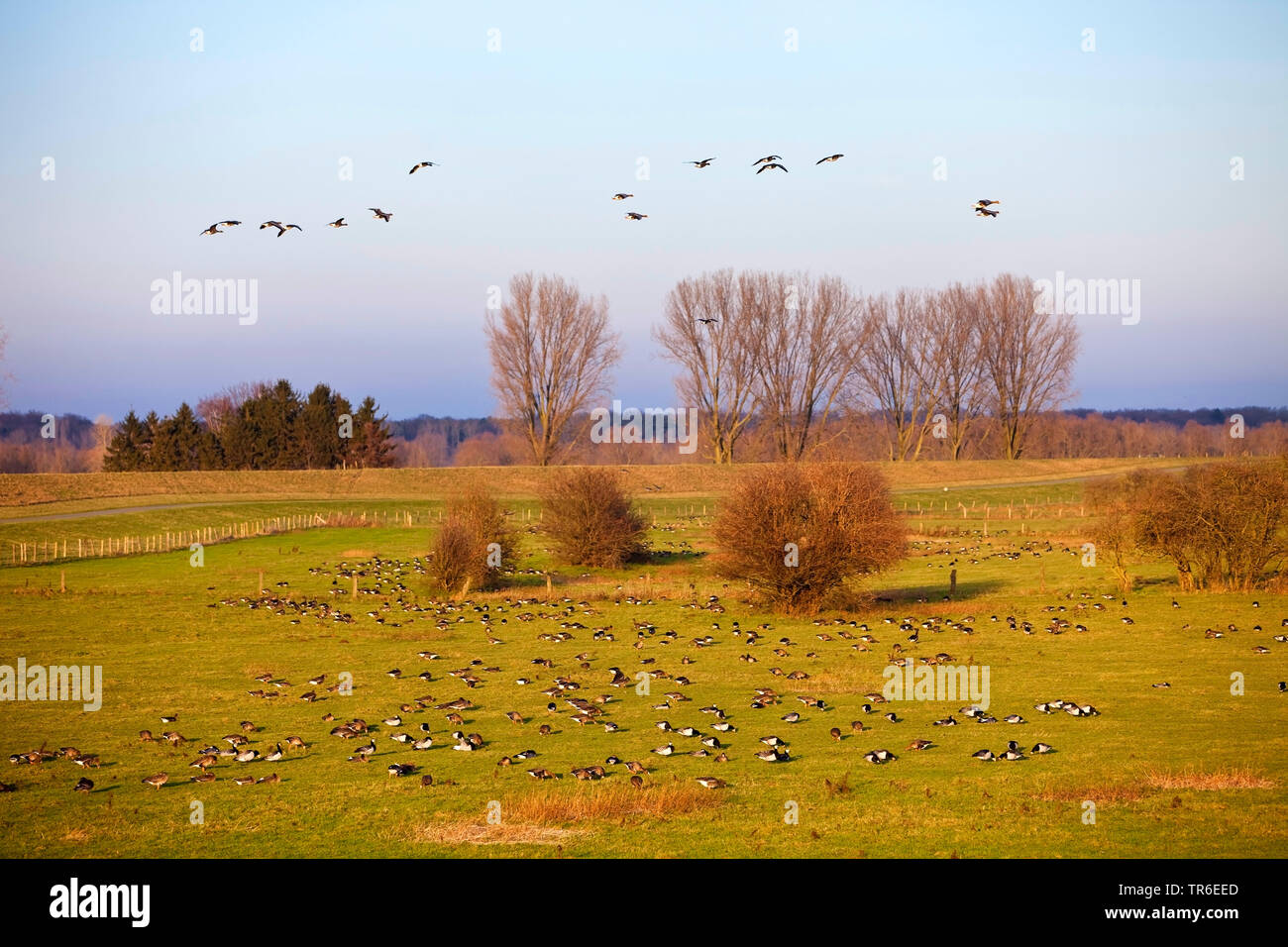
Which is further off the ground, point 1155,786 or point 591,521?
point 591,521

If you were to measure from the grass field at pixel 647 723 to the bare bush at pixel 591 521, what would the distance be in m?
3.44

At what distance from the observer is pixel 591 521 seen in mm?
49719

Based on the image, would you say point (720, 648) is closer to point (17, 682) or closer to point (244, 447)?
point (17, 682)

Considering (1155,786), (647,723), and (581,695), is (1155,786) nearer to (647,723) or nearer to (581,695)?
(647,723)

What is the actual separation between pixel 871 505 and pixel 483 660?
14.2 m

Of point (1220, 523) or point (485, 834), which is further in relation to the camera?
point (1220, 523)

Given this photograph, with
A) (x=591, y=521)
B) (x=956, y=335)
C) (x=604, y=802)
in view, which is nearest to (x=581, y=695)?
(x=604, y=802)

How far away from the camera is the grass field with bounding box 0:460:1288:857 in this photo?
13.2 meters

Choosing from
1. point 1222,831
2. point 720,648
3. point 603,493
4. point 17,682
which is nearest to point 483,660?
point 720,648

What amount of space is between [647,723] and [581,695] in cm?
291

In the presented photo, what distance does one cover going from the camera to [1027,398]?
111 m

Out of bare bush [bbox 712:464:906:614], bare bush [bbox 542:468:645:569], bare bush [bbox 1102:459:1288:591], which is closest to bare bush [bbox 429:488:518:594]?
bare bush [bbox 542:468:645:569]

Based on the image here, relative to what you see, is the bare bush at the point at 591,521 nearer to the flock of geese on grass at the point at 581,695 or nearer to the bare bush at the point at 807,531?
the flock of geese on grass at the point at 581,695
